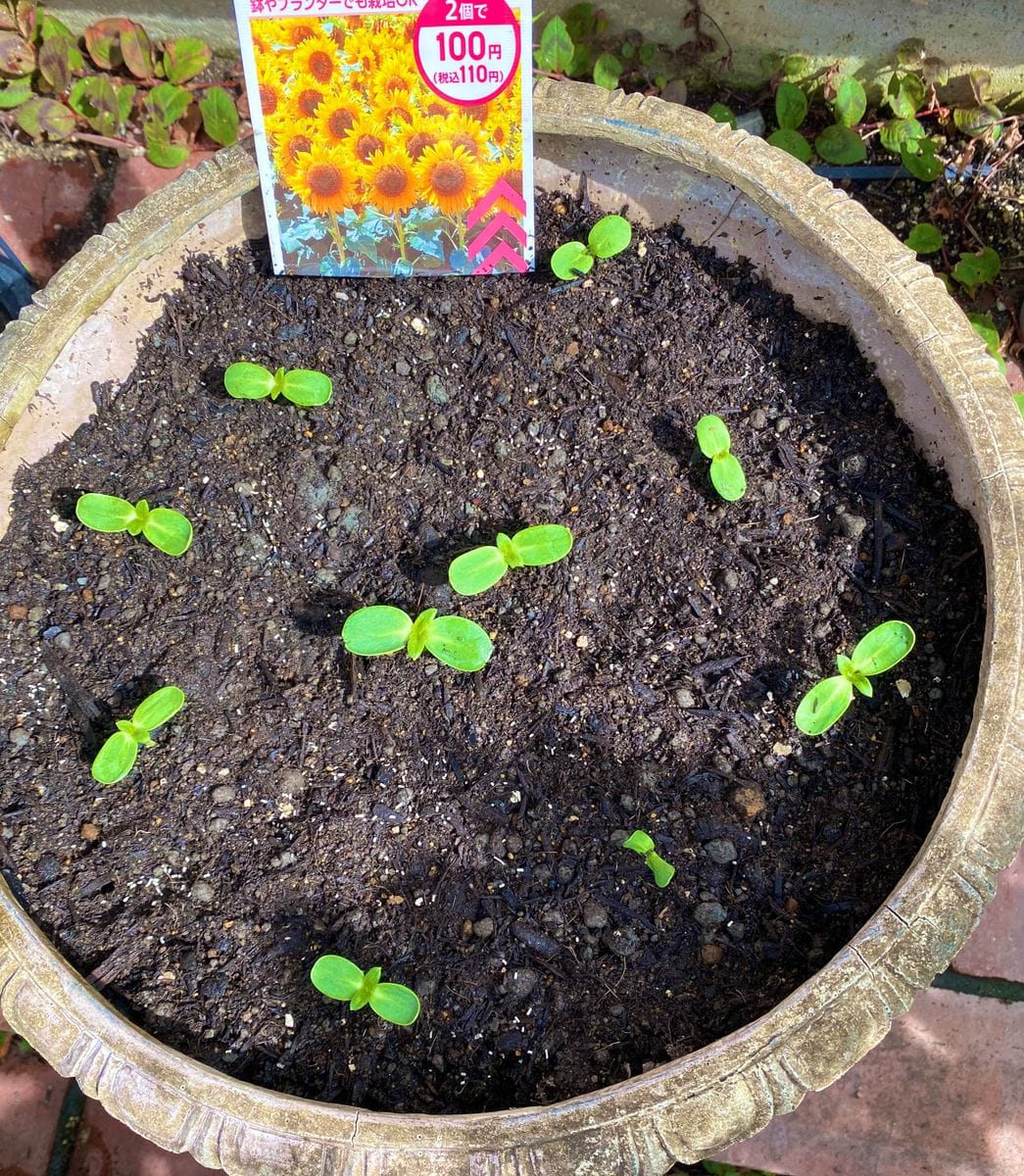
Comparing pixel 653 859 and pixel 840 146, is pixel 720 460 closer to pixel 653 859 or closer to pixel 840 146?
pixel 653 859

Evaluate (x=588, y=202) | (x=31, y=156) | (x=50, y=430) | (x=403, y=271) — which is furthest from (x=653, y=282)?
(x=31, y=156)

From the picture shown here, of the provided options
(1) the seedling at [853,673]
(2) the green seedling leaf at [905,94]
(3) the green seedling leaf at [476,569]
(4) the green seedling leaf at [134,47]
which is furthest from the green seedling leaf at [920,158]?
(4) the green seedling leaf at [134,47]

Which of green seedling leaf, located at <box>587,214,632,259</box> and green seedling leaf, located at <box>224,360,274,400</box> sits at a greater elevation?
green seedling leaf, located at <box>587,214,632,259</box>

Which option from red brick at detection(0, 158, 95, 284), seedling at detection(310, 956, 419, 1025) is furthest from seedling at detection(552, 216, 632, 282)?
red brick at detection(0, 158, 95, 284)

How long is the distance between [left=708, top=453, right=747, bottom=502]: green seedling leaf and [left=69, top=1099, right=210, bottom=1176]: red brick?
1.31 metres

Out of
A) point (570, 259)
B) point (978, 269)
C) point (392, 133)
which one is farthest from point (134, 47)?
point (978, 269)

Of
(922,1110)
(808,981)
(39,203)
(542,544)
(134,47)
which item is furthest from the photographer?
(39,203)

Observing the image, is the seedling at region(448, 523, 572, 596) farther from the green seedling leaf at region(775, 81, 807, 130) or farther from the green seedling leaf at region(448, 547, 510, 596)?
the green seedling leaf at region(775, 81, 807, 130)

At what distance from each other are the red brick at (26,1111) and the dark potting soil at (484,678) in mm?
587

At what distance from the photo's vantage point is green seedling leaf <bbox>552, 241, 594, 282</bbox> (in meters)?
1.29

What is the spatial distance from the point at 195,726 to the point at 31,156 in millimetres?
1331

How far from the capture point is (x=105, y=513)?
3.92ft

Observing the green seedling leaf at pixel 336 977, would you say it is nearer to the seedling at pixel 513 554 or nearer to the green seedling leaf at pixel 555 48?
the seedling at pixel 513 554

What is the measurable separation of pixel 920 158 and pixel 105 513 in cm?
152
